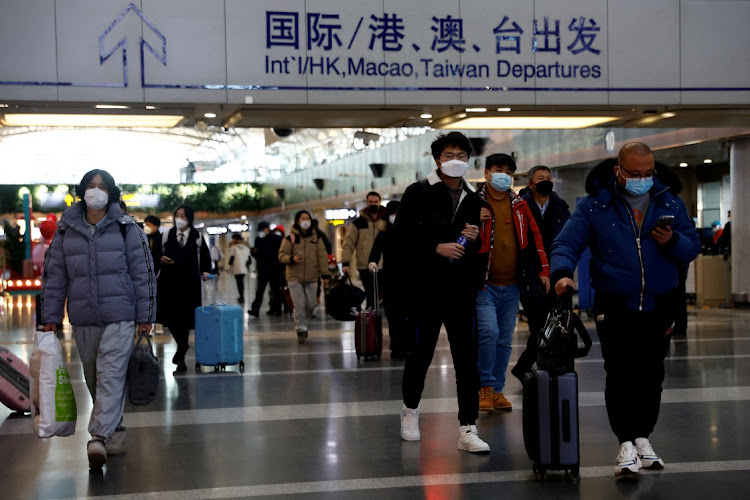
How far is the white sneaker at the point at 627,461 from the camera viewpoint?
574 centimetres

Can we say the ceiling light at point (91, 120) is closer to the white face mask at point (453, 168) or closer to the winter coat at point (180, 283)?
the winter coat at point (180, 283)

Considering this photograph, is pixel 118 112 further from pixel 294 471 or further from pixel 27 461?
pixel 294 471

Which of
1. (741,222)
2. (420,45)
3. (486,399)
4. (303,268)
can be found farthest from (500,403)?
(741,222)

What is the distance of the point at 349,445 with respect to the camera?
22.5 feet

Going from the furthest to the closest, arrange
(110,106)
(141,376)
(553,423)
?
(110,106), (141,376), (553,423)

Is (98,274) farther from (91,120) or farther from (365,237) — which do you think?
(365,237)

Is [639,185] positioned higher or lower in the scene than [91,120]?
lower

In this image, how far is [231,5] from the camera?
12.1 meters

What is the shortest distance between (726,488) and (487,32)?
825cm

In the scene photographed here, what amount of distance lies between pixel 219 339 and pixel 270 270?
9.88 m

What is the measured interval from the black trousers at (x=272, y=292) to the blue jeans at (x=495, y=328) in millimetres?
13004

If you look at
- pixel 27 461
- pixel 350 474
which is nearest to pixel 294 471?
pixel 350 474

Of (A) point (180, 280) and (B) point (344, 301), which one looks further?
(B) point (344, 301)

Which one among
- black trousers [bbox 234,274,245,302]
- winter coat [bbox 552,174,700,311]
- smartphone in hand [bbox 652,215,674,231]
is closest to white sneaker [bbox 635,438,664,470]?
winter coat [bbox 552,174,700,311]
